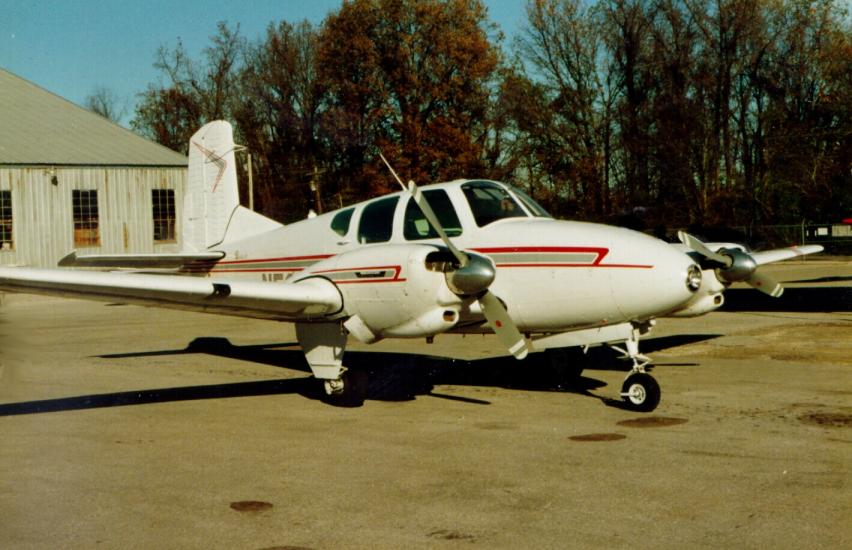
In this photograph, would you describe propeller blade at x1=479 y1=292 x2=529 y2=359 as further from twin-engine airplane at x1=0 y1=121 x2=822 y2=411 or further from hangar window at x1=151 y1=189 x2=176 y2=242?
hangar window at x1=151 y1=189 x2=176 y2=242

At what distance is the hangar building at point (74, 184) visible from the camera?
137 feet

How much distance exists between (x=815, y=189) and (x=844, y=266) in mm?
8626

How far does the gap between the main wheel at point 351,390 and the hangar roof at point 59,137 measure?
35.2m

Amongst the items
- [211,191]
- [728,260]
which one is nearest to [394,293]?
[728,260]

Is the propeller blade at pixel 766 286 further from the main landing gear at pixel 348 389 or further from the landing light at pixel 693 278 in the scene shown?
the main landing gear at pixel 348 389

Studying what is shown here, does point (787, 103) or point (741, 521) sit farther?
point (787, 103)

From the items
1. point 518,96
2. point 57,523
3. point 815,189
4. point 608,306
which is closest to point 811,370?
point 608,306

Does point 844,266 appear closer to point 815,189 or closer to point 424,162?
point 815,189

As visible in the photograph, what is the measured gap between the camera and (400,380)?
44.1 ft

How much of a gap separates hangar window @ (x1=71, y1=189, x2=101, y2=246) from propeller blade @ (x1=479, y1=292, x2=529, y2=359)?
36.9 m

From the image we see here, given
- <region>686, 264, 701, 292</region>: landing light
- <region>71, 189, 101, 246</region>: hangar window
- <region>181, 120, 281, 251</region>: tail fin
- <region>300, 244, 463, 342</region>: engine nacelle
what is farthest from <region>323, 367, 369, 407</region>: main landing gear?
<region>71, 189, 101, 246</region>: hangar window

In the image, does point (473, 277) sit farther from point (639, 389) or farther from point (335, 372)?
point (335, 372)

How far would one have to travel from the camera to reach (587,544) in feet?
18.5

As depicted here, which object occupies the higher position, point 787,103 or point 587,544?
point 787,103
